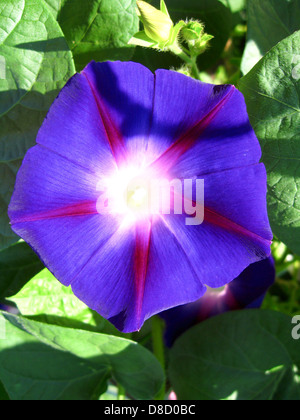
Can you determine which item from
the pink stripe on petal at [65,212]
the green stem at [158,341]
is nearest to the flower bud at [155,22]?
the pink stripe on petal at [65,212]

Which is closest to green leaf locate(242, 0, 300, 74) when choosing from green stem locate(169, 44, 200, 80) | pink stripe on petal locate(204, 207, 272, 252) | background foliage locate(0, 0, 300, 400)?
background foliage locate(0, 0, 300, 400)

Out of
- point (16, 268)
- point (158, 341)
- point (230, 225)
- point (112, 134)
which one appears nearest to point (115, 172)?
point (112, 134)

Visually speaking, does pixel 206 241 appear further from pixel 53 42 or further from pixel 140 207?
pixel 53 42

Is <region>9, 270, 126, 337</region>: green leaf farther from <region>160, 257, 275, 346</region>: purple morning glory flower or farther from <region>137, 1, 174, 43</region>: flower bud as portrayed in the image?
<region>137, 1, 174, 43</region>: flower bud

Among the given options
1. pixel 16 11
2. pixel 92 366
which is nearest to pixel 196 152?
pixel 16 11

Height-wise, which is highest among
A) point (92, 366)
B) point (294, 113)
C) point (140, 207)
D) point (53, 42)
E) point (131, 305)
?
point (53, 42)

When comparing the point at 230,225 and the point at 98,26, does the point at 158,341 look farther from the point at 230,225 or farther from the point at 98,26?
the point at 98,26
